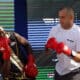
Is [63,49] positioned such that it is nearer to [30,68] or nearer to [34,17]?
[30,68]

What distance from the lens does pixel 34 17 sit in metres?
6.90

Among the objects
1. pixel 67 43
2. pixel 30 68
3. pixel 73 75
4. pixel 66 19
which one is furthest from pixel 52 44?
pixel 30 68

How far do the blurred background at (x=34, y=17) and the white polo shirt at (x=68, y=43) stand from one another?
1.48m

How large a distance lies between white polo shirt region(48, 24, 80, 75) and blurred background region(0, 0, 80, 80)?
1476 mm

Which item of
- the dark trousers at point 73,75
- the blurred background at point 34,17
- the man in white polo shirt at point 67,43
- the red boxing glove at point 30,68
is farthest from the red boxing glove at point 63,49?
the blurred background at point 34,17

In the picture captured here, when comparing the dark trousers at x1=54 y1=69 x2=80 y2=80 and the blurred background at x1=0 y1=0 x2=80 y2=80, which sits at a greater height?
the blurred background at x1=0 y1=0 x2=80 y2=80

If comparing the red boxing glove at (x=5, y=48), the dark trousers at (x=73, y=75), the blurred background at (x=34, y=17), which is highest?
the blurred background at (x=34, y=17)

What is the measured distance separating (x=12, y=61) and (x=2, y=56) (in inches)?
9.1

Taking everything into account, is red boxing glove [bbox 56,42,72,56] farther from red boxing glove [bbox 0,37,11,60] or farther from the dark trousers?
red boxing glove [bbox 0,37,11,60]

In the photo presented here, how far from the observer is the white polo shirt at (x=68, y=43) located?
5176mm

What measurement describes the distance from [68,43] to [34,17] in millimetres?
1830

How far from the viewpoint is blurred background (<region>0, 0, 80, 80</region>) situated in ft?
22.3

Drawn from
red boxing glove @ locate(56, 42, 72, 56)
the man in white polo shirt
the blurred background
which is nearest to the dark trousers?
the man in white polo shirt

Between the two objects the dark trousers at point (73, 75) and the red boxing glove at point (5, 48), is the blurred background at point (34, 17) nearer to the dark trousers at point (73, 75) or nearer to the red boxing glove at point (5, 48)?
the red boxing glove at point (5, 48)
